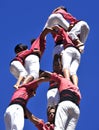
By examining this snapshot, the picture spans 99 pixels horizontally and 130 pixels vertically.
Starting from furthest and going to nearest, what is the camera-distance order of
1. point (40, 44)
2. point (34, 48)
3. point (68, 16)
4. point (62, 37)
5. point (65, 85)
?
point (68, 16)
point (62, 37)
point (40, 44)
point (34, 48)
point (65, 85)

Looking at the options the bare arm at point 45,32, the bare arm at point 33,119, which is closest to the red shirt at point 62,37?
the bare arm at point 45,32

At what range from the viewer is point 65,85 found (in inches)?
459

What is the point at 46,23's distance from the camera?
15.3 m

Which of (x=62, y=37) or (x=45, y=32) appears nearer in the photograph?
(x=45, y=32)

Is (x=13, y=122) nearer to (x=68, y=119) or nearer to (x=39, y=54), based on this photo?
(x=68, y=119)

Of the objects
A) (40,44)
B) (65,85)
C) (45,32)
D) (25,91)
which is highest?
(45,32)

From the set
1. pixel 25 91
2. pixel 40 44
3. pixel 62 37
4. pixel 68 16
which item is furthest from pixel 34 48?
pixel 68 16

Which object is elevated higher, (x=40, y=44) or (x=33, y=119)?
(x=40, y=44)

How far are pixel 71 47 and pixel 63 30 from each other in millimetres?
917

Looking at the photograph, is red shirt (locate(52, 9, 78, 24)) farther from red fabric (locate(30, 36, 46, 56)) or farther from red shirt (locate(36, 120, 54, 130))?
red shirt (locate(36, 120, 54, 130))

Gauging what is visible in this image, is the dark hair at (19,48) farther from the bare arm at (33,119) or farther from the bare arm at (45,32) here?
the bare arm at (33,119)

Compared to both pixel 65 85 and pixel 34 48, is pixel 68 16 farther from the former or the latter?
pixel 65 85

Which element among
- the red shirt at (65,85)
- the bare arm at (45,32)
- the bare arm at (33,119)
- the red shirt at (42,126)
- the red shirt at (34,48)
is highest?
the bare arm at (45,32)

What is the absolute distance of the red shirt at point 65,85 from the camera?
37.7ft
